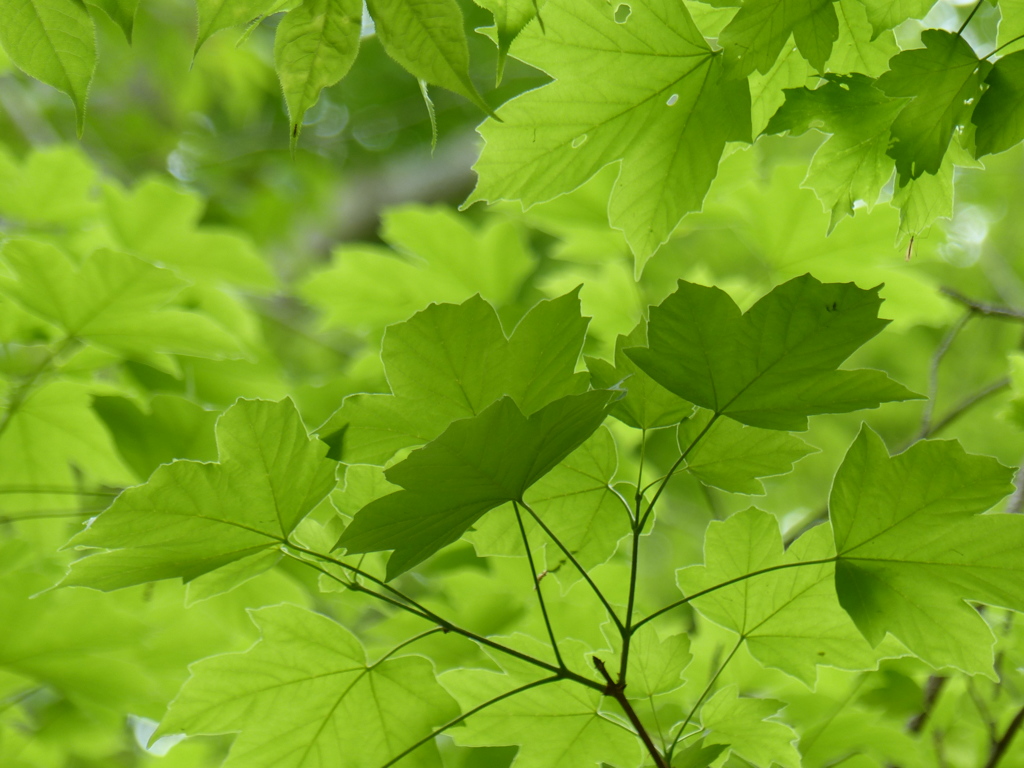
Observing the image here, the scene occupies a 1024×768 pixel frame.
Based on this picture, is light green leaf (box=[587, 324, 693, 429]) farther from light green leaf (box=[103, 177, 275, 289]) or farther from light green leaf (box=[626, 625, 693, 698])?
light green leaf (box=[103, 177, 275, 289])

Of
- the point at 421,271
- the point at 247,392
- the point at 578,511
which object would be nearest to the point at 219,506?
the point at 578,511

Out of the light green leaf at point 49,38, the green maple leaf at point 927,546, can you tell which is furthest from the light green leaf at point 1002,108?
the light green leaf at point 49,38

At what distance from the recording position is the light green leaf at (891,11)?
67cm

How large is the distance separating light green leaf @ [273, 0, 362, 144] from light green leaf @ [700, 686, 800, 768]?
649 millimetres

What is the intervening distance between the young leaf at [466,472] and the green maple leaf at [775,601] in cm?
25

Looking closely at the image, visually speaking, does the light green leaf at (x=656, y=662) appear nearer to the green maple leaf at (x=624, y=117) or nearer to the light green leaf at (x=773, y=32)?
the green maple leaf at (x=624, y=117)

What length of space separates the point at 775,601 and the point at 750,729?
0.40ft

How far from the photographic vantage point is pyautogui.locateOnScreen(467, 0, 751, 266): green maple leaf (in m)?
0.75

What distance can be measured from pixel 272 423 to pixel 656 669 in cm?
44

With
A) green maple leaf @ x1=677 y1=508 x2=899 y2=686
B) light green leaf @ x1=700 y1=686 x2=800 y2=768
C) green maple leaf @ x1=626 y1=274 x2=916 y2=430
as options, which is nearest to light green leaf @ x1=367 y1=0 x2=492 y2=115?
green maple leaf @ x1=626 y1=274 x2=916 y2=430

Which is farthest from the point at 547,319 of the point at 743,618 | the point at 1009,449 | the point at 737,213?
the point at 1009,449

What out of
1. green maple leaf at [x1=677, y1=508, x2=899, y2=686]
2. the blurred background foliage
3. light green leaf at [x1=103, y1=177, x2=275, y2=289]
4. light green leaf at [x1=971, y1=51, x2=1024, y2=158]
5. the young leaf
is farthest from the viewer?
light green leaf at [x1=103, y1=177, x2=275, y2=289]

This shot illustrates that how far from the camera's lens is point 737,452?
0.73m

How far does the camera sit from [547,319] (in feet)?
2.19
